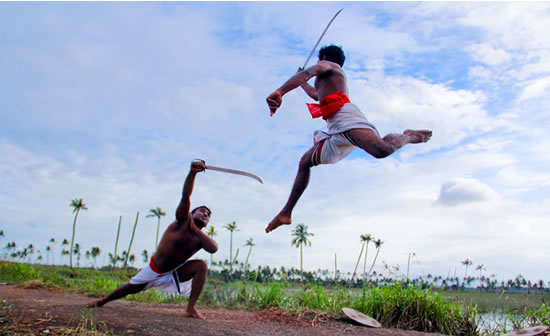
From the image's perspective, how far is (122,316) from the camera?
5.15 metres

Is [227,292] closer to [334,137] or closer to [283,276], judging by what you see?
[283,276]

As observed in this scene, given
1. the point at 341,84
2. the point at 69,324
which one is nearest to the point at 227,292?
the point at 69,324

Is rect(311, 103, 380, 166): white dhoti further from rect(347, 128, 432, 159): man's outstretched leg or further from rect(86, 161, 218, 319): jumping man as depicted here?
rect(86, 161, 218, 319): jumping man

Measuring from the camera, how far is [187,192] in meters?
5.33

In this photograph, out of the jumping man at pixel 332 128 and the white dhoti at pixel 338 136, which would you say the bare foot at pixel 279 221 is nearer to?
the jumping man at pixel 332 128

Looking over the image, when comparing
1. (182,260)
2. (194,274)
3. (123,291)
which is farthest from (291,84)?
(123,291)

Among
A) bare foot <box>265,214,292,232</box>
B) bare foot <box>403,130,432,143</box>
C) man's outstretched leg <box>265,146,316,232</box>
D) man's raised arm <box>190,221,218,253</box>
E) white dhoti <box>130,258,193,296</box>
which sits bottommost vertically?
white dhoti <box>130,258,193,296</box>

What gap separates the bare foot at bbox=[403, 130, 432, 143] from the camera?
4095 mm

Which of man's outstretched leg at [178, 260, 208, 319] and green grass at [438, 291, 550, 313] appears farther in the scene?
green grass at [438, 291, 550, 313]

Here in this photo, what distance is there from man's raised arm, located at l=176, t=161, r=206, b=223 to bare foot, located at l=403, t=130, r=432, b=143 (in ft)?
7.51

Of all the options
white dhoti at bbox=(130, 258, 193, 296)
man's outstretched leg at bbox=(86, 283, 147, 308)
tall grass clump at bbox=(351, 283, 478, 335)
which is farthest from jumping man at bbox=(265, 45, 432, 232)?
tall grass clump at bbox=(351, 283, 478, 335)

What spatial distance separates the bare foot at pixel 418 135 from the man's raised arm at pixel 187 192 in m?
2.29

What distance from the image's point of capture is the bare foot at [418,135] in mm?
4095

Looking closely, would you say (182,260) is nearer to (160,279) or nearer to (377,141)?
(160,279)
